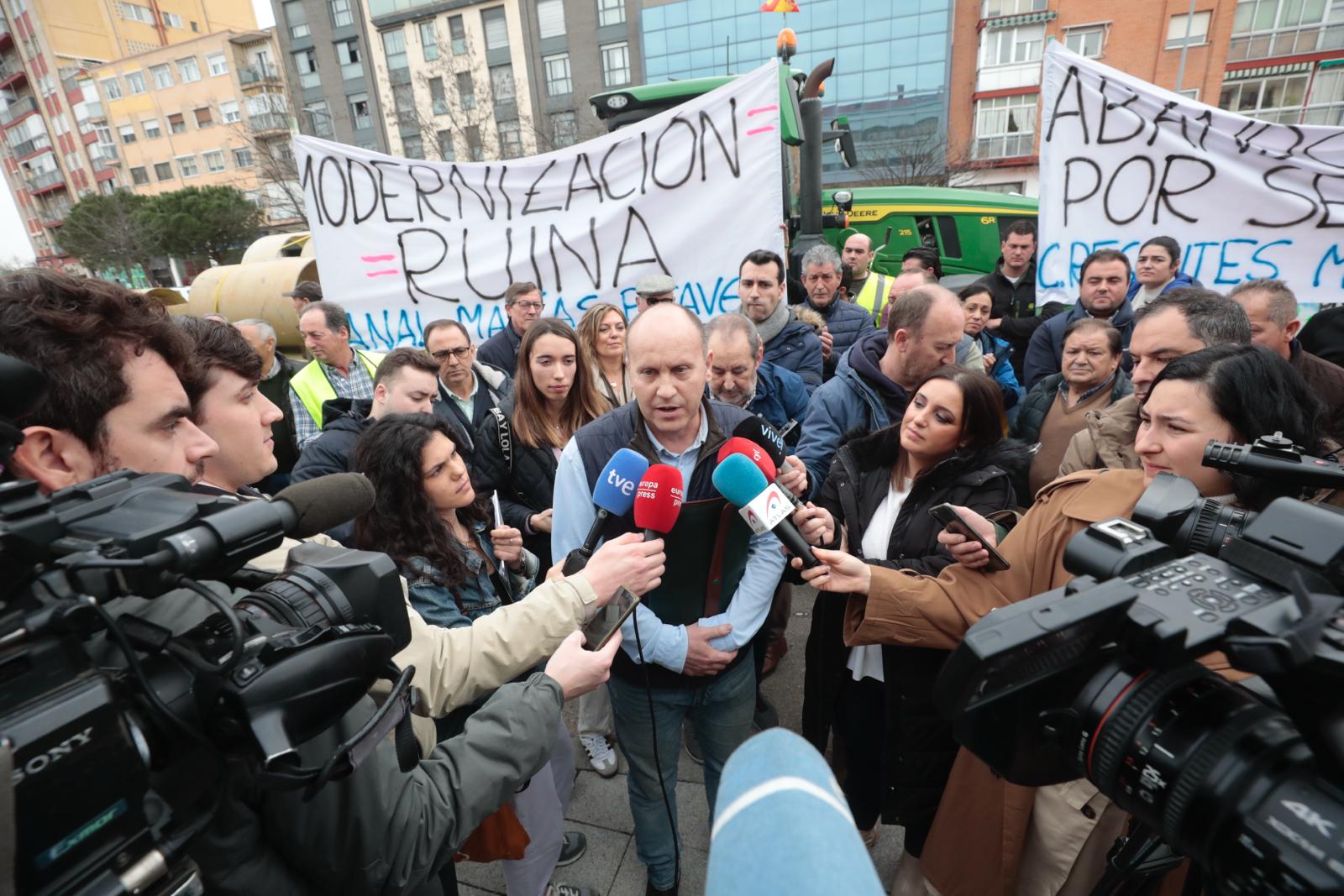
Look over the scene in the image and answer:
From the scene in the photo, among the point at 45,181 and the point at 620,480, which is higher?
the point at 45,181

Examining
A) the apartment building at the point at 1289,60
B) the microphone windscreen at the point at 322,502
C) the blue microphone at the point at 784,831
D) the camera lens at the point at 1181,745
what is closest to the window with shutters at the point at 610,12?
the apartment building at the point at 1289,60

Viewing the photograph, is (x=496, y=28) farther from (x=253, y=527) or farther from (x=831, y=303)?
(x=253, y=527)

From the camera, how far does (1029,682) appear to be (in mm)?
868

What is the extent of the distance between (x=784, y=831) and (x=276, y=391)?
4.94 meters

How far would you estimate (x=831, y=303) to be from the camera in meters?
4.99

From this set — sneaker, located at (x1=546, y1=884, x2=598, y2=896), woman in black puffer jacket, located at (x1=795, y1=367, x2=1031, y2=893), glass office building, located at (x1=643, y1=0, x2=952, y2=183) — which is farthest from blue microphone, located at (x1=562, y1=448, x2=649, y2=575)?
glass office building, located at (x1=643, y1=0, x2=952, y2=183)

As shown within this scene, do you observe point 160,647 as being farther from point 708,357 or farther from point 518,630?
point 708,357

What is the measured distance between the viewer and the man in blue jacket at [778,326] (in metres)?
4.09

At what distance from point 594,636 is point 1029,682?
1.10 m

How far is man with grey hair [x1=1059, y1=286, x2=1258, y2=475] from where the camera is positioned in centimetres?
220

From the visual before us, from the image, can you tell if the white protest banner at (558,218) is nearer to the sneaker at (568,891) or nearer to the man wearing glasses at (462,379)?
the man wearing glasses at (462,379)

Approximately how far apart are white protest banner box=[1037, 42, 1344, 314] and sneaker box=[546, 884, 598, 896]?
4.71 meters

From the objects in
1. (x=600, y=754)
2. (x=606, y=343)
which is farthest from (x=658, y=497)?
(x=606, y=343)

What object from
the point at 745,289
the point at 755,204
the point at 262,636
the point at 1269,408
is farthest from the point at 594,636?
the point at 755,204
